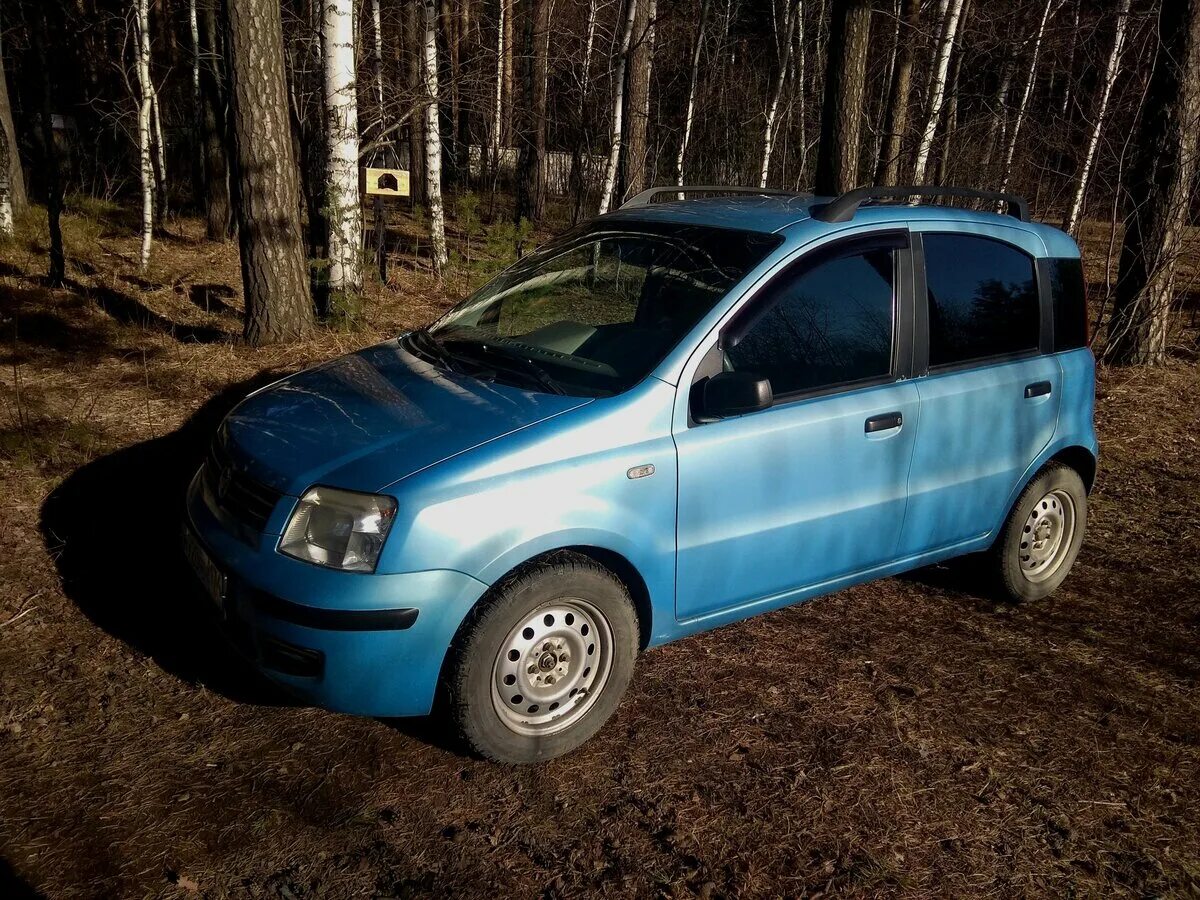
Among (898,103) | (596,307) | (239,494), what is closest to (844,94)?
(898,103)

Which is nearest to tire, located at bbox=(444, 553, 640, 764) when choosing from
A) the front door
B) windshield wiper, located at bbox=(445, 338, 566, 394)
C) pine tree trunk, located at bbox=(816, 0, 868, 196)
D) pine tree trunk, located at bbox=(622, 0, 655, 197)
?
the front door

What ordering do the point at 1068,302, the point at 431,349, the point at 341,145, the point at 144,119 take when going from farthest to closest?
the point at 144,119, the point at 341,145, the point at 1068,302, the point at 431,349

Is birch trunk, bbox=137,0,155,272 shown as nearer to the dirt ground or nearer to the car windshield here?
the dirt ground

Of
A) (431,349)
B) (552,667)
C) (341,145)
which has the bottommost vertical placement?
(552,667)

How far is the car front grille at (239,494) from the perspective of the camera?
3145 millimetres

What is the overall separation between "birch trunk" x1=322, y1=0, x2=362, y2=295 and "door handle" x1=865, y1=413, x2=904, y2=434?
17.1 feet

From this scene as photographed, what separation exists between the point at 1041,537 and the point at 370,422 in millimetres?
3383

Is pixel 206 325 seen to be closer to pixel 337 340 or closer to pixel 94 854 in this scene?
pixel 337 340

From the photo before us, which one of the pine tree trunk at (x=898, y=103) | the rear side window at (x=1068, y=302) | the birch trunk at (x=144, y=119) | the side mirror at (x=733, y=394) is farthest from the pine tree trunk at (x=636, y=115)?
the side mirror at (x=733, y=394)

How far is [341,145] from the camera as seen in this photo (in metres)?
7.95

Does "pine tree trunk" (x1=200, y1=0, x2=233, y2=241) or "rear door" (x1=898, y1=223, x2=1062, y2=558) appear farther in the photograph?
"pine tree trunk" (x1=200, y1=0, x2=233, y2=241)

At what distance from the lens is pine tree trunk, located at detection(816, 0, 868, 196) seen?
30.8ft

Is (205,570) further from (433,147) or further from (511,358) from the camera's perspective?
(433,147)

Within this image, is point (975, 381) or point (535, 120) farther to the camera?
point (535, 120)
